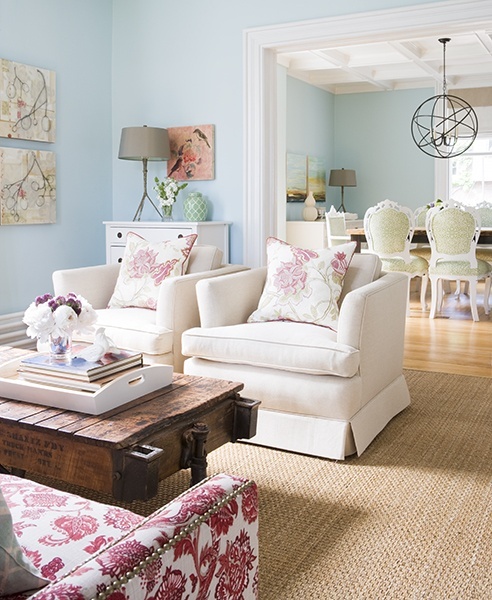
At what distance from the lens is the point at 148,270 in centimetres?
388

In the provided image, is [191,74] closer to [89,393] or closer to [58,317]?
[58,317]

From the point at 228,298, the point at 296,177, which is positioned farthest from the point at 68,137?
the point at 296,177

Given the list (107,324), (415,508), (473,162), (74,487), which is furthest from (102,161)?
(473,162)

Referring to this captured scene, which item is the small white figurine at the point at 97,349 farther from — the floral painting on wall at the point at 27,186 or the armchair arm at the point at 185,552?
the floral painting on wall at the point at 27,186

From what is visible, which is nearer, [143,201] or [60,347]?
[60,347]

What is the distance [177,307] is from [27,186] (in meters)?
1.84

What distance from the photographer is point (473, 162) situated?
9719mm

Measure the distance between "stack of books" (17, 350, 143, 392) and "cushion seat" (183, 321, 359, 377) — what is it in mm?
735

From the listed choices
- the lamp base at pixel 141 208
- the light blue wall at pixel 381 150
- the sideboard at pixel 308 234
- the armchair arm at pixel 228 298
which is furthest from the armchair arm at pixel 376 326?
the light blue wall at pixel 381 150

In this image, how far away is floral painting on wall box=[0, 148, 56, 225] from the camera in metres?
4.55

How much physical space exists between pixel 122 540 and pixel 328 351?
194 centimetres

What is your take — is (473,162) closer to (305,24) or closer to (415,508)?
(305,24)

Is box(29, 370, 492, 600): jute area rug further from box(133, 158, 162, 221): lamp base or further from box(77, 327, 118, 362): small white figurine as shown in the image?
box(133, 158, 162, 221): lamp base

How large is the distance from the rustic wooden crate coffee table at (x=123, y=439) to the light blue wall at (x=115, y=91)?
8.92 ft
